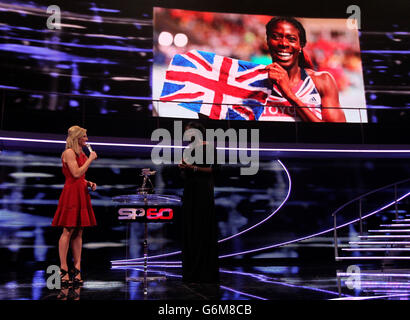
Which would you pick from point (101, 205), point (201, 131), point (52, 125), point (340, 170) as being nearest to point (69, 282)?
point (201, 131)

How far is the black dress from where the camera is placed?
11.2 feet

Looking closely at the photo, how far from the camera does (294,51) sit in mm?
9500

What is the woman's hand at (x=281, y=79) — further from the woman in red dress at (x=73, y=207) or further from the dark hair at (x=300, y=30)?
the woman in red dress at (x=73, y=207)

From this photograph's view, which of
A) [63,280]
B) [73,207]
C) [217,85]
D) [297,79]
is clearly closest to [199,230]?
[73,207]

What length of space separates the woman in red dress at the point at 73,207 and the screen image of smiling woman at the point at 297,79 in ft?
21.7

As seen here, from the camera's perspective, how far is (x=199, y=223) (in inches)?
136

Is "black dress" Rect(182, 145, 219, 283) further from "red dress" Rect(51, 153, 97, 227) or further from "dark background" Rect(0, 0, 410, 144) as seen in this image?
"dark background" Rect(0, 0, 410, 144)

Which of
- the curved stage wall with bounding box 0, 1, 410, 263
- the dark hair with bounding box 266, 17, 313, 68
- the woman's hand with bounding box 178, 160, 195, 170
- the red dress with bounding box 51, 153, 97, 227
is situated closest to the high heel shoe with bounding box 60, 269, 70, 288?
the red dress with bounding box 51, 153, 97, 227

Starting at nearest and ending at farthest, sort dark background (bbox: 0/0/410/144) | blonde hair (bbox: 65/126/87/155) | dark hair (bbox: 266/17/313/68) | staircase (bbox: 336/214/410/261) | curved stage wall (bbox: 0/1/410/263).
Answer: blonde hair (bbox: 65/126/87/155)
staircase (bbox: 336/214/410/261)
curved stage wall (bbox: 0/1/410/263)
dark background (bbox: 0/0/410/144)
dark hair (bbox: 266/17/313/68)

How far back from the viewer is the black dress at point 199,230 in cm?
343

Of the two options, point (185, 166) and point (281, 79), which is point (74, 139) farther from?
point (281, 79)

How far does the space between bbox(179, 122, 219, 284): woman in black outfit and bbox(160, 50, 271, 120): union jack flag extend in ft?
18.2

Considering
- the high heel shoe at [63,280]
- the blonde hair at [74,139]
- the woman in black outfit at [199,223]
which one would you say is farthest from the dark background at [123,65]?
the high heel shoe at [63,280]

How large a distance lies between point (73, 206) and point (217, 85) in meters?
6.54
